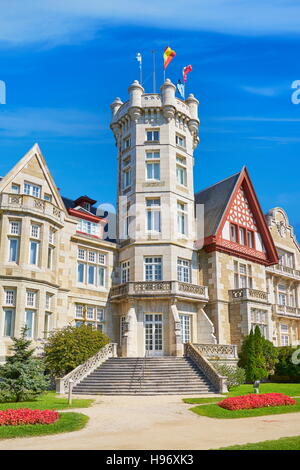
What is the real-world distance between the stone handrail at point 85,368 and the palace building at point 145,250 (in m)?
2.07

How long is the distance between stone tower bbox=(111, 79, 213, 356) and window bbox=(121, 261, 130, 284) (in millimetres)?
44

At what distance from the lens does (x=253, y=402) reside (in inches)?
637

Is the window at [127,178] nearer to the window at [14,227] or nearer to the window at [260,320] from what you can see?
the window at [14,227]

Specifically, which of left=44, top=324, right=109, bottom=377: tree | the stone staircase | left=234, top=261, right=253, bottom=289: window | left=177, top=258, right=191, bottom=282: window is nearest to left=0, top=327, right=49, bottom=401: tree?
the stone staircase

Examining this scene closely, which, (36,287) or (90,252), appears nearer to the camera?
(36,287)

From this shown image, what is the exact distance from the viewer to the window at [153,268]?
1250 inches

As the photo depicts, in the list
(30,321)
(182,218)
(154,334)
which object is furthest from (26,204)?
(182,218)

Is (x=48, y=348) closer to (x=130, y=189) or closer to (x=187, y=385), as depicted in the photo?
(x=187, y=385)

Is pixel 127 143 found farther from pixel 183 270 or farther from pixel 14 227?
pixel 14 227

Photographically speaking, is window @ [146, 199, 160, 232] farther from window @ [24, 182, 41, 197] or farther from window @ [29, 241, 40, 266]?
window @ [29, 241, 40, 266]

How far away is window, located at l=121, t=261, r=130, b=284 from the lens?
33.0 m

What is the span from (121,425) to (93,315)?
19015mm

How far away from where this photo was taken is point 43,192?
98.3ft
